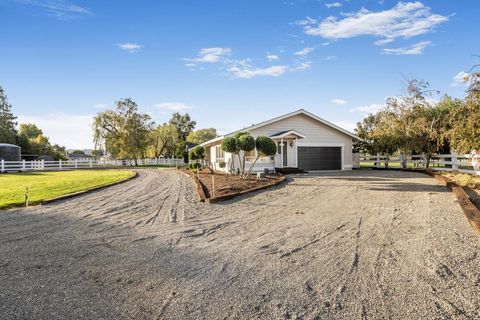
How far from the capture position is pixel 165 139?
58.8 meters

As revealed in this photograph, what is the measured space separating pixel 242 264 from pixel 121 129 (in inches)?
1865

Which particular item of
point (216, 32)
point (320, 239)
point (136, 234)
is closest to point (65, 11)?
point (216, 32)

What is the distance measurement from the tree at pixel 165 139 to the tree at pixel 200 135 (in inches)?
340

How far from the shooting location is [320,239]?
593cm

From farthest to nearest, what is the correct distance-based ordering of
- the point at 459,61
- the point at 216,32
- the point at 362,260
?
the point at 459,61 < the point at 216,32 < the point at 362,260

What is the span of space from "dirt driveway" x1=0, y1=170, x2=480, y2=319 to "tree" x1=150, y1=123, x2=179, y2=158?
49937mm

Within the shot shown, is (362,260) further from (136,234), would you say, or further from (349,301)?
(136,234)

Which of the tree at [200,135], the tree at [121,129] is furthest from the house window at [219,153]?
the tree at [200,135]

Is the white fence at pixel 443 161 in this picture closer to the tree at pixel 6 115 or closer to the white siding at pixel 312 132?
the white siding at pixel 312 132

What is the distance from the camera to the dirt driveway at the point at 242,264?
11.1 ft

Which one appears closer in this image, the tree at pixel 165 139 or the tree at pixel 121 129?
the tree at pixel 121 129

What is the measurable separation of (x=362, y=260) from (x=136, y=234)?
171 inches

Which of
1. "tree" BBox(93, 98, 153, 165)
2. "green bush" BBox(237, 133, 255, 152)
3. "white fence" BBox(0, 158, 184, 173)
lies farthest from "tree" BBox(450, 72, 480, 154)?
"tree" BBox(93, 98, 153, 165)

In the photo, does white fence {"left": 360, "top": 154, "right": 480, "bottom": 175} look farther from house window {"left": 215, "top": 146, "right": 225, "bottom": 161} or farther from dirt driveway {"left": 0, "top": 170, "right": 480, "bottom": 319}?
house window {"left": 215, "top": 146, "right": 225, "bottom": 161}
